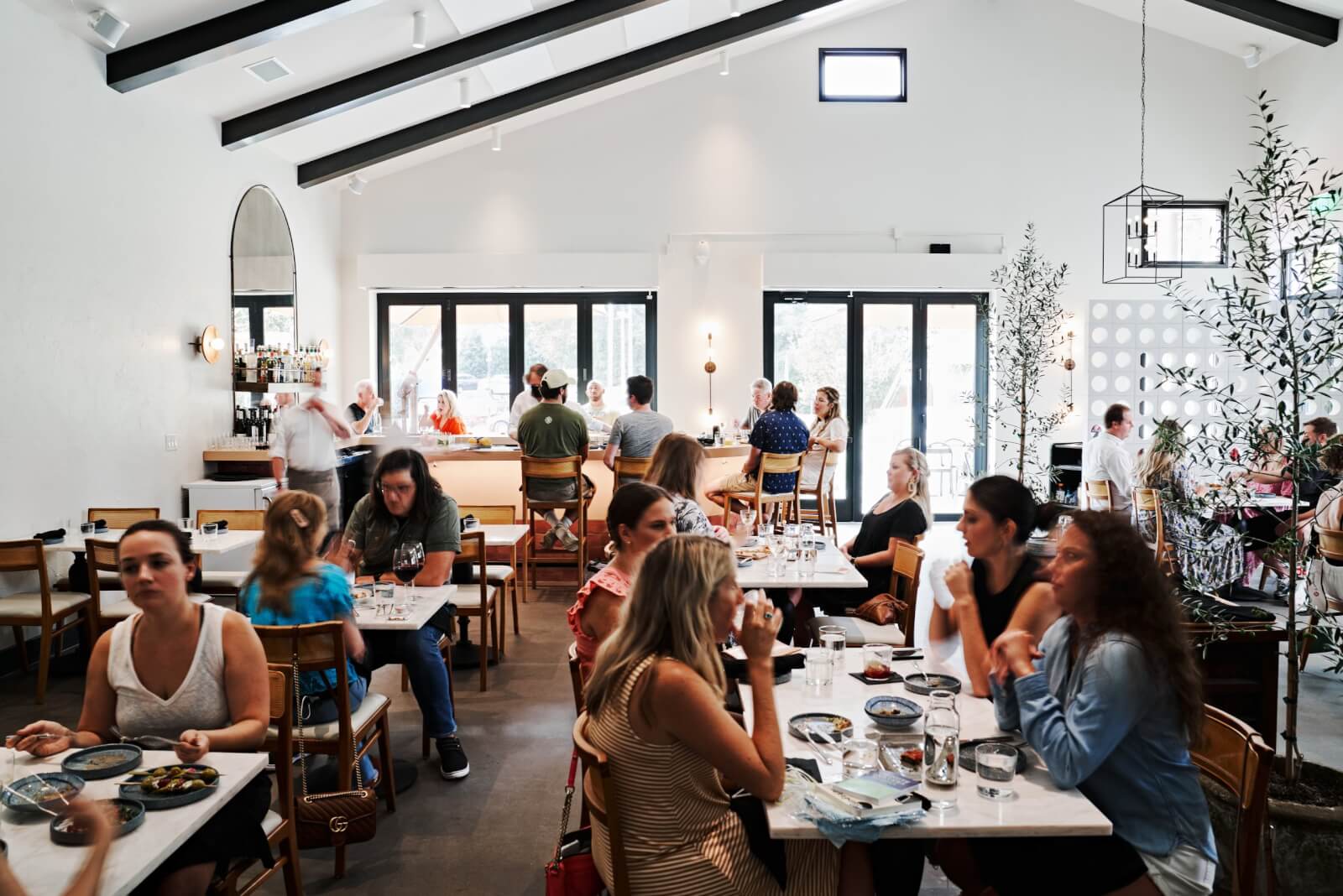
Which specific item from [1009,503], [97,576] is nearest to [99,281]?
[97,576]

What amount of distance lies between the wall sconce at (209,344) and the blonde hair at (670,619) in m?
6.72

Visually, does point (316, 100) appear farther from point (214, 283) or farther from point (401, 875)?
point (401, 875)

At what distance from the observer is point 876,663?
2.99m

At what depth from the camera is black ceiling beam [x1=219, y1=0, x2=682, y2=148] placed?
25.9 feet

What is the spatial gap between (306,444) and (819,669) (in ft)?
18.3

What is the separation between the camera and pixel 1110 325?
38.1 ft

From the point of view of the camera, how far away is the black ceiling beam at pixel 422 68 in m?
7.89

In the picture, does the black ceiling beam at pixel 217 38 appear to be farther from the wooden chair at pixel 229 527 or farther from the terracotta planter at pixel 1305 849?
the terracotta planter at pixel 1305 849

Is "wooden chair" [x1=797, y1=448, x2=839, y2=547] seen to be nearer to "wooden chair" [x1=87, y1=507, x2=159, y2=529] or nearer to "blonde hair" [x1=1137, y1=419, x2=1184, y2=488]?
"blonde hair" [x1=1137, y1=419, x2=1184, y2=488]

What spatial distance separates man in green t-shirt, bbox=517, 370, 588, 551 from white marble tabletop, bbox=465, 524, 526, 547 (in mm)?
1200

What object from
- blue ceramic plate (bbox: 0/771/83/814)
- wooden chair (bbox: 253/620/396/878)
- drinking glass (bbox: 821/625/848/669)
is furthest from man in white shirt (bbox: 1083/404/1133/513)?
blue ceramic plate (bbox: 0/771/83/814)

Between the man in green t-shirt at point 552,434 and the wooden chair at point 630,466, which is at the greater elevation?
the man in green t-shirt at point 552,434

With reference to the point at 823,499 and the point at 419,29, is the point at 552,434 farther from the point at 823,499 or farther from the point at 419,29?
the point at 419,29

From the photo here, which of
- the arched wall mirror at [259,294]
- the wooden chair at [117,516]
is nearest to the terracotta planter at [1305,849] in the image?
the wooden chair at [117,516]
